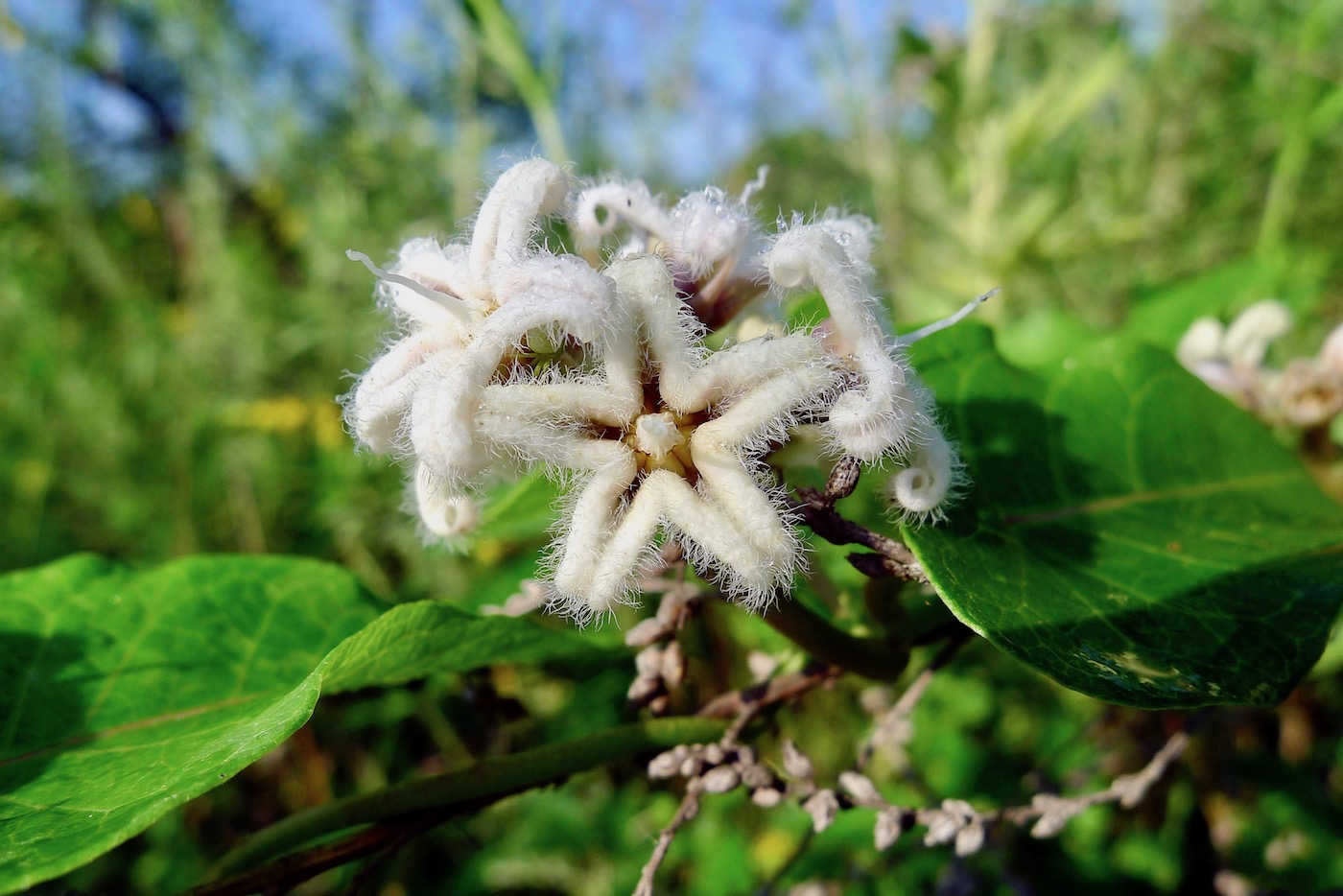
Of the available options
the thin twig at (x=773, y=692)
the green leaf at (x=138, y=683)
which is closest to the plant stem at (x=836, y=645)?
the thin twig at (x=773, y=692)

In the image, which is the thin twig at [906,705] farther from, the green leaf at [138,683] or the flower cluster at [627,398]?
the green leaf at [138,683]

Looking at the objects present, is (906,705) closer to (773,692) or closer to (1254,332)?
(773,692)

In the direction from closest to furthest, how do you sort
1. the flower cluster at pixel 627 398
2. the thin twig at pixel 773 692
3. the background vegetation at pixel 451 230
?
1. the flower cluster at pixel 627 398
2. the thin twig at pixel 773 692
3. the background vegetation at pixel 451 230

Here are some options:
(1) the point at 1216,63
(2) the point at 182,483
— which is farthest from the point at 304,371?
(1) the point at 1216,63

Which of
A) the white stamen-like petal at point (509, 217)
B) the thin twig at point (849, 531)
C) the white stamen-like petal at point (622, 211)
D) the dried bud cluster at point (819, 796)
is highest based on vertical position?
the white stamen-like petal at point (509, 217)

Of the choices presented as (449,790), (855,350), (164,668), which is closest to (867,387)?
(855,350)
